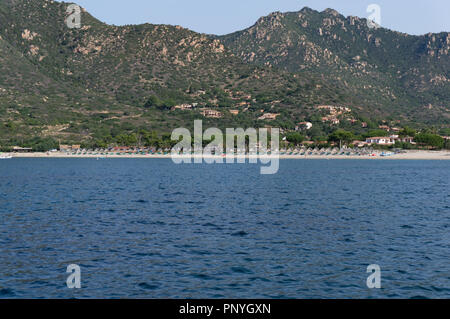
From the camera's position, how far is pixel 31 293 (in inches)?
872

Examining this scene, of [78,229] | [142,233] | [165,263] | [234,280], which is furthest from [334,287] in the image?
[78,229]

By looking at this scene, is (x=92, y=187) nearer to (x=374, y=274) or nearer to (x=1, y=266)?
(x=1, y=266)

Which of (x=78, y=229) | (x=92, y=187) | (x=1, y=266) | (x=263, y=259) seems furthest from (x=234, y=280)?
(x=92, y=187)

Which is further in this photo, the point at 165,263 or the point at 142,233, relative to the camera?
the point at 142,233

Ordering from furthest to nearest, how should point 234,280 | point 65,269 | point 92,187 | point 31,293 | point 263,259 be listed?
1. point 92,187
2. point 263,259
3. point 65,269
4. point 234,280
5. point 31,293

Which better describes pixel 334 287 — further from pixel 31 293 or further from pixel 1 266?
pixel 1 266

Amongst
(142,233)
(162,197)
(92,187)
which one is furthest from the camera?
(92,187)

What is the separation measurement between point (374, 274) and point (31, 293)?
17.1 meters

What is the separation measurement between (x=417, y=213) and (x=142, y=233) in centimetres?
2880

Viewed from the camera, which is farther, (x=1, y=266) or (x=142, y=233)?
(x=142, y=233)

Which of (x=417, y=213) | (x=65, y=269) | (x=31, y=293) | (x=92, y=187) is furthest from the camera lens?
(x=92, y=187)

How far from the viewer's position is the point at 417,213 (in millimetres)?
49125

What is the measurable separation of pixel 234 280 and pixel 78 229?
61.5 feet
